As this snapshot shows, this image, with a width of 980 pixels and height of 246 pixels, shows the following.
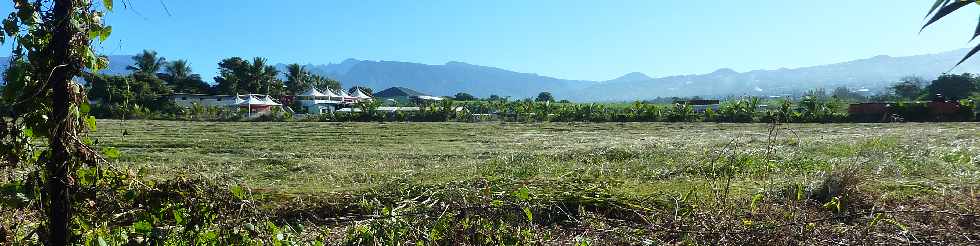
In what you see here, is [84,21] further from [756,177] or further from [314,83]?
[314,83]

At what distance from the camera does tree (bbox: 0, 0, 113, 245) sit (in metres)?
2.15

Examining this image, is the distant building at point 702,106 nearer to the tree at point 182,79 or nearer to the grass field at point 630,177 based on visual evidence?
the grass field at point 630,177

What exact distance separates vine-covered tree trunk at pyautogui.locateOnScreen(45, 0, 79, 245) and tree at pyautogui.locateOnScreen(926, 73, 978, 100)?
49938 mm

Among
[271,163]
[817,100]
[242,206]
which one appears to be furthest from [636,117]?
[242,206]

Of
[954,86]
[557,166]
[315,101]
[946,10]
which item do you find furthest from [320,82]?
[946,10]

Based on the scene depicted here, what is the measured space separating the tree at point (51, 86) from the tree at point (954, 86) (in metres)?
49.9

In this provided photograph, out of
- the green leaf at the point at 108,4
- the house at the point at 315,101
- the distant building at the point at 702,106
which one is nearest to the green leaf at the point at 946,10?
the green leaf at the point at 108,4

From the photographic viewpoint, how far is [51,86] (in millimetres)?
2188

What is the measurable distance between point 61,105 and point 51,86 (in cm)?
8

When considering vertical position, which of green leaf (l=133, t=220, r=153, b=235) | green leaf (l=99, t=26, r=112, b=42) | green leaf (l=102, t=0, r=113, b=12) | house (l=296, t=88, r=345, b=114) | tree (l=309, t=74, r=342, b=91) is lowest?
green leaf (l=133, t=220, r=153, b=235)

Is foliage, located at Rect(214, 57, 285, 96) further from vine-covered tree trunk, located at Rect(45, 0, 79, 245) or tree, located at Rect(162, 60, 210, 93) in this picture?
vine-covered tree trunk, located at Rect(45, 0, 79, 245)

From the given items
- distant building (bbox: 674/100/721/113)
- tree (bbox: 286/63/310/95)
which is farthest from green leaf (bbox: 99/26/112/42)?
tree (bbox: 286/63/310/95)

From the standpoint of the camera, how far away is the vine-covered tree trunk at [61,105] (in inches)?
84.4

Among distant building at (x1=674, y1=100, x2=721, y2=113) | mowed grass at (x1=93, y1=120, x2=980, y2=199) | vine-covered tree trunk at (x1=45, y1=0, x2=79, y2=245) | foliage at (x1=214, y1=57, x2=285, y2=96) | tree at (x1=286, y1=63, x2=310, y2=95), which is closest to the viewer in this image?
vine-covered tree trunk at (x1=45, y1=0, x2=79, y2=245)
